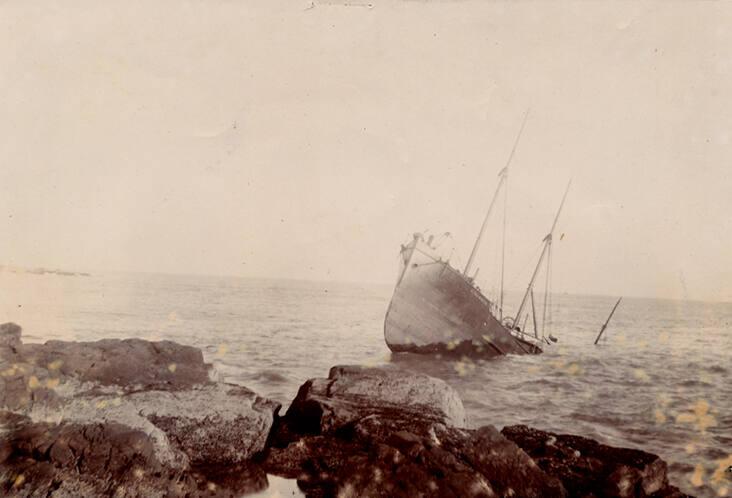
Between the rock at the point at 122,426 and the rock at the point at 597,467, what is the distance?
325 centimetres

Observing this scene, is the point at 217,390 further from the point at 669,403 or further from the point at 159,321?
the point at 159,321

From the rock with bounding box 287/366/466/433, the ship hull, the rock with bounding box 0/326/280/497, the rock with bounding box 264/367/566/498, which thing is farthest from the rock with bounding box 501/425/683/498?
the ship hull

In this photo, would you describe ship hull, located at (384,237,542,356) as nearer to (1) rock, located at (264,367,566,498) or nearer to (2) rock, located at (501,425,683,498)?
(1) rock, located at (264,367,566,498)

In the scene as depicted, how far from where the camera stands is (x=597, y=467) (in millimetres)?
5836

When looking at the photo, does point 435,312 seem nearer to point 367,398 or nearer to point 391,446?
point 367,398

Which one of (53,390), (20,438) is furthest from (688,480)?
(53,390)

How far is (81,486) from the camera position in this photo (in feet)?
14.6

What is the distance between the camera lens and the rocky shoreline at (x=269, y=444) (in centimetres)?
471

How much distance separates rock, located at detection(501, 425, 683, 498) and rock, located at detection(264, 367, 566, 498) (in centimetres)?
52

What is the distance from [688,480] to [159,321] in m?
21.2

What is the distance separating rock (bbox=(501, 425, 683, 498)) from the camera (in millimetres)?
5398

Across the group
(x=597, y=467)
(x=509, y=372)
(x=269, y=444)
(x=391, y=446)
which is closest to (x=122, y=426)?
(x=269, y=444)

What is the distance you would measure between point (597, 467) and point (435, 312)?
1206 cm

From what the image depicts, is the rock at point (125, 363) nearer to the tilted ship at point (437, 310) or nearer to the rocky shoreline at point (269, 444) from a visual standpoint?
the rocky shoreline at point (269, 444)
